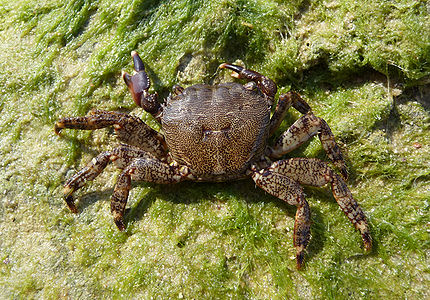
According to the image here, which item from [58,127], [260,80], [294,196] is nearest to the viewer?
[294,196]

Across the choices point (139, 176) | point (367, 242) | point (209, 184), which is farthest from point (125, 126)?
point (367, 242)

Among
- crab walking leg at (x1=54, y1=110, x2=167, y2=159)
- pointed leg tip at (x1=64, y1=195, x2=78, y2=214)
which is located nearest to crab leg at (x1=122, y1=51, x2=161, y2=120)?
crab walking leg at (x1=54, y1=110, x2=167, y2=159)

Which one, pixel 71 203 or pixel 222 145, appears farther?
pixel 71 203

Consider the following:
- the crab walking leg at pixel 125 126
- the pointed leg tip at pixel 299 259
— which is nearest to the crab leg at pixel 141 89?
the crab walking leg at pixel 125 126

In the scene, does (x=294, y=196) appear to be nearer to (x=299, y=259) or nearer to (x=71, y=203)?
(x=299, y=259)

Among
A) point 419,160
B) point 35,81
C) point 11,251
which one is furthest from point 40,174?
point 419,160

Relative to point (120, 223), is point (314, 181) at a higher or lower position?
higher

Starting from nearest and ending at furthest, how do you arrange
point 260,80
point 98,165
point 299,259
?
point 299,259, point 98,165, point 260,80

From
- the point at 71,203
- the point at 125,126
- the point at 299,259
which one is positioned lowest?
the point at 299,259
